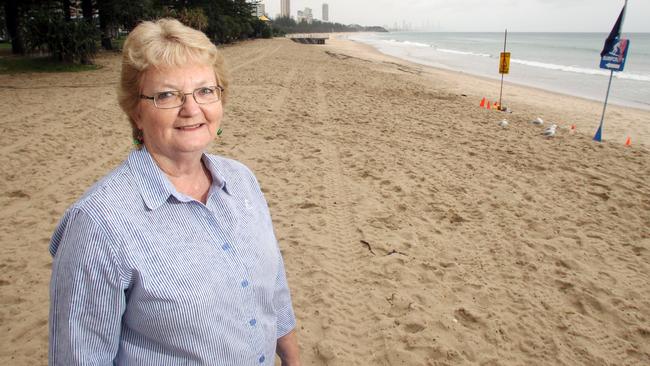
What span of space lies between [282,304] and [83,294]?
850 millimetres

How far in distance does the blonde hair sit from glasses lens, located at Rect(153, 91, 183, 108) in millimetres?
73

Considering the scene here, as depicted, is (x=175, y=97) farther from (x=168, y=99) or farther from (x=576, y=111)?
(x=576, y=111)

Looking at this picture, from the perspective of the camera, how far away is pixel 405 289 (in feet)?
11.4

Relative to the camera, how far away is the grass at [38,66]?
14.1 m

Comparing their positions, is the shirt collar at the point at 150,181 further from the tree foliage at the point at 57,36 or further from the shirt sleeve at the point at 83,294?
the tree foliage at the point at 57,36

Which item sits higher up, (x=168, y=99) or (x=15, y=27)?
(x=15, y=27)

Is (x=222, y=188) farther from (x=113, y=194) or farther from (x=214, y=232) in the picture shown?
(x=113, y=194)

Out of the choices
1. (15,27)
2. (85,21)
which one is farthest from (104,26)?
(85,21)

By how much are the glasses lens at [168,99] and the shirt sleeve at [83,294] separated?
404 millimetres

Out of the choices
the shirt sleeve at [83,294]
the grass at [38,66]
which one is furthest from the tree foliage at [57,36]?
the shirt sleeve at [83,294]

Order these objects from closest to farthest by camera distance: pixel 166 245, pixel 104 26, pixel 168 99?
1. pixel 166 245
2. pixel 168 99
3. pixel 104 26

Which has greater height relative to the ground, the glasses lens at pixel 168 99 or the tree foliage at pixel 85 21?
the tree foliage at pixel 85 21

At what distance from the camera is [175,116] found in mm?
1306

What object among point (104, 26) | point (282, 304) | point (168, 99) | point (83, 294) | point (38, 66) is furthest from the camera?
point (104, 26)
